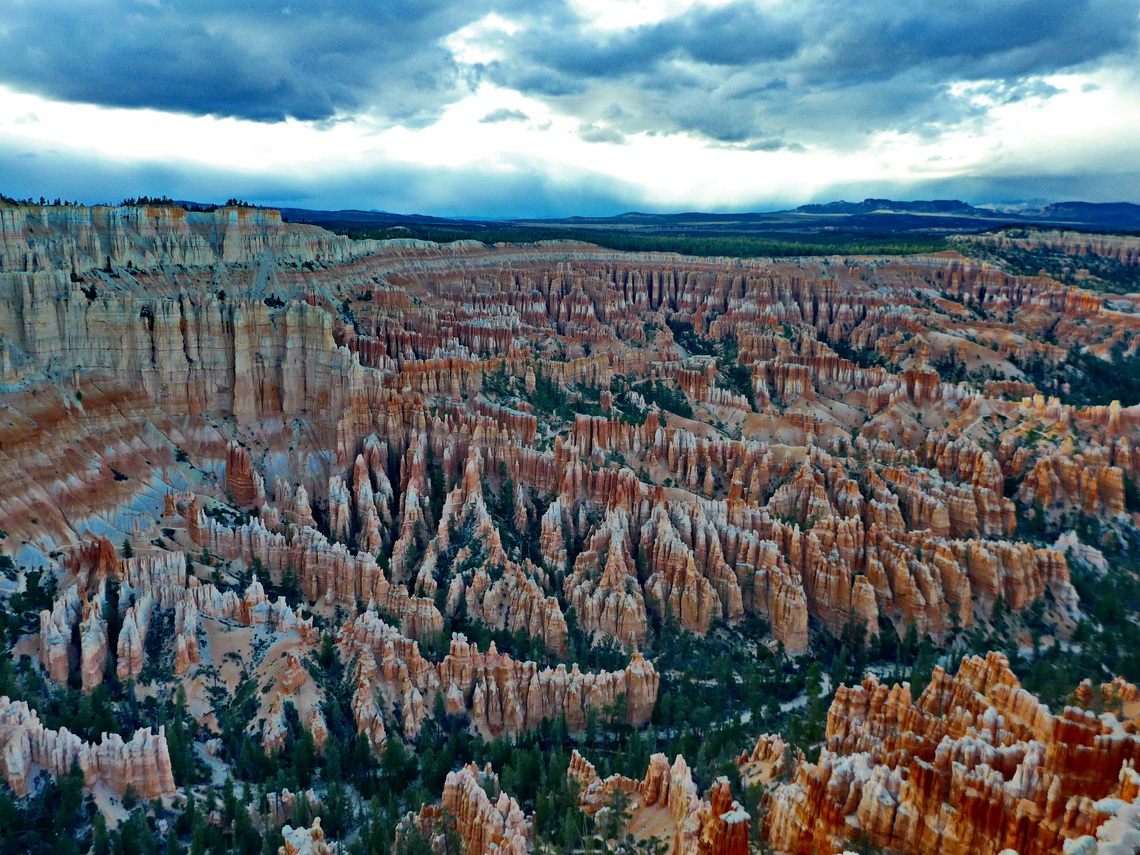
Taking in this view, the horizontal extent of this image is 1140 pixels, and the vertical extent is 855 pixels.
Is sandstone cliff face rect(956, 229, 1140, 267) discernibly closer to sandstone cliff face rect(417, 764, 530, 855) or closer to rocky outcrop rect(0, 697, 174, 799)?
sandstone cliff face rect(417, 764, 530, 855)

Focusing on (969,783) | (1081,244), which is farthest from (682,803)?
(1081,244)

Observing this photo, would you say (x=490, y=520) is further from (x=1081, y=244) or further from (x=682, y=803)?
(x=1081, y=244)

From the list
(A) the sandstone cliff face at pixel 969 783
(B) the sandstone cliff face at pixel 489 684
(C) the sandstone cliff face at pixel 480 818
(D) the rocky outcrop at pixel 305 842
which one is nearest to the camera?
(A) the sandstone cliff face at pixel 969 783

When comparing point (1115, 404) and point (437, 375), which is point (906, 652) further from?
point (437, 375)

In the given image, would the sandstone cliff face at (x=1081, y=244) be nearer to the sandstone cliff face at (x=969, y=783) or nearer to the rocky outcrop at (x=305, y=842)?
the sandstone cliff face at (x=969, y=783)

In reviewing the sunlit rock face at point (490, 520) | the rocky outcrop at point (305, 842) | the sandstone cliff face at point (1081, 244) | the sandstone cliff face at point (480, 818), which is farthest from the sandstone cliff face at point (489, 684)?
the sandstone cliff face at point (1081, 244)

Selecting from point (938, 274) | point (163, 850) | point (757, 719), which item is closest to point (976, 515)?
point (757, 719)
